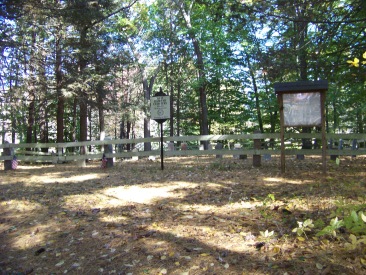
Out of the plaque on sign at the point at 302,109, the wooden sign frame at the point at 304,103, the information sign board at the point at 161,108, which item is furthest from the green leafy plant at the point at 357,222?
the information sign board at the point at 161,108

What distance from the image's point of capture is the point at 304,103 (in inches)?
304

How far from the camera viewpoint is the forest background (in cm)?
797

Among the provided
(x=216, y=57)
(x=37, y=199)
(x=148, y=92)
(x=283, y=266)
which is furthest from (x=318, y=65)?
(x=148, y=92)

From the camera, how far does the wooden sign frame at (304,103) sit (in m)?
7.46

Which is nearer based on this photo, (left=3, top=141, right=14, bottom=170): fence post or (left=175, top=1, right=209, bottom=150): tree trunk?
(left=3, top=141, right=14, bottom=170): fence post

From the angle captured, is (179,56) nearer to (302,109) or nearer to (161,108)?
(161,108)

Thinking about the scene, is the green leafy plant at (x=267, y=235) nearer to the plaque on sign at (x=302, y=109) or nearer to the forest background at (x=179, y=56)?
the forest background at (x=179, y=56)

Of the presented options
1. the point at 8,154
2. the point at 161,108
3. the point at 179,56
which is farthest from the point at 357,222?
the point at 179,56

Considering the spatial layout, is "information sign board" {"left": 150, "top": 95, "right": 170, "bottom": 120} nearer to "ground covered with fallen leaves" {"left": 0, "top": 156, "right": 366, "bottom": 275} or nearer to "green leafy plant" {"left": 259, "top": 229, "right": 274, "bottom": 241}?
"ground covered with fallen leaves" {"left": 0, "top": 156, "right": 366, "bottom": 275}

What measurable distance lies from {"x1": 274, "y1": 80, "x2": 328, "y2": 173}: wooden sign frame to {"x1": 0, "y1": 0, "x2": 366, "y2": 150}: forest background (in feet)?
3.49

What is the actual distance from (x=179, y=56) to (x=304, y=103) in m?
18.1

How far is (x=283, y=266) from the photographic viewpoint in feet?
10.0

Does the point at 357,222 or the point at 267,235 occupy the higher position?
the point at 357,222

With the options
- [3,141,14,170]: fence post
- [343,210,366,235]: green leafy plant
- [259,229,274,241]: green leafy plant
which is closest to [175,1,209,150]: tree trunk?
[3,141,14,170]: fence post
